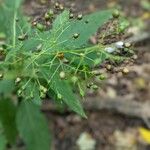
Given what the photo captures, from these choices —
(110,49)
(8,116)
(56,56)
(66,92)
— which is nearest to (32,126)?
(8,116)

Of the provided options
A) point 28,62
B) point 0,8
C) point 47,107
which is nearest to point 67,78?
point 28,62

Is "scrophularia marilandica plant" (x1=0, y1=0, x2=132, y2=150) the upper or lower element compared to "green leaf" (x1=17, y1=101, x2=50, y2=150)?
upper

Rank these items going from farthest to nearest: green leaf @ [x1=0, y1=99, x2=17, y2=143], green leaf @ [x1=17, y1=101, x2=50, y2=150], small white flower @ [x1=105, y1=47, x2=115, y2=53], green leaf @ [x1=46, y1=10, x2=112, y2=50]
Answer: green leaf @ [x1=0, y1=99, x2=17, y2=143], green leaf @ [x1=17, y1=101, x2=50, y2=150], green leaf @ [x1=46, y1=10, x2=112, y2=50], small white flower @ [x1=105, y1=47, x2=115, y2=53]

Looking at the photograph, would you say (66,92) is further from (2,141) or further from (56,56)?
(2,141)

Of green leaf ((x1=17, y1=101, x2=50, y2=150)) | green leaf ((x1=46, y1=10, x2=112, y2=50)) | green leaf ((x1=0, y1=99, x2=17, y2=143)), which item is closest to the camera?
green leaf ((x1=46, y1=10, x2=112, y2=50))

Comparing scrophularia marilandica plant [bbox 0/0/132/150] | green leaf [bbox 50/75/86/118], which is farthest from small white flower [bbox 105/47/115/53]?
green leaf [bbox 50/75/86/118]

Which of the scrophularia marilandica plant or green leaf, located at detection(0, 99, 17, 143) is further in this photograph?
green leaf, located at detection(0, 99, 17, 143)

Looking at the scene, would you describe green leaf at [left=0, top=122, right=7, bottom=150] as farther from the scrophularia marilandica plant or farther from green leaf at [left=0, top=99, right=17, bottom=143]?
the scrophularia marilandica plant
